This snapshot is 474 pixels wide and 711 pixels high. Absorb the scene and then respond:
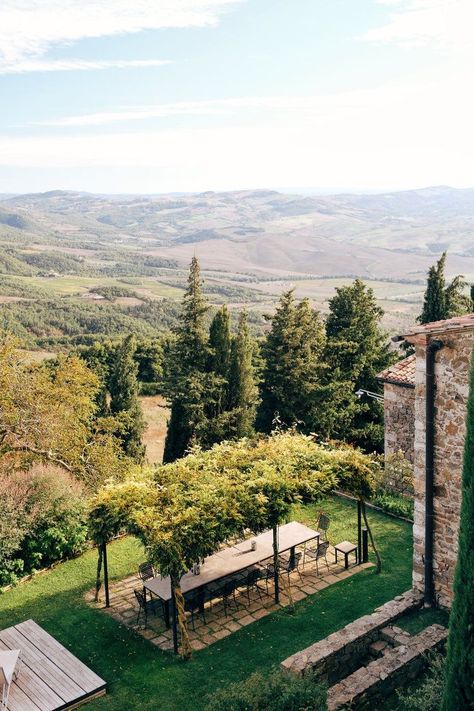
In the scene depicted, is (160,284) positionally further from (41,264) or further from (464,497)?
(464,497)

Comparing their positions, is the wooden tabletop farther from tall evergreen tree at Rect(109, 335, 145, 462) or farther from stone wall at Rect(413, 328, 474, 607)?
tall evergreen tree at Rect(109, 335, 145, 462)

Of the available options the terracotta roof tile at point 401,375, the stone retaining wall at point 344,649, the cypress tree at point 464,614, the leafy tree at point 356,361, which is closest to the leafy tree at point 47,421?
the terracotta roof tile at point 401,375

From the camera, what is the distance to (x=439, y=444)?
12320 millimetres

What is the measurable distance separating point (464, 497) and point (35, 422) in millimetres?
13294

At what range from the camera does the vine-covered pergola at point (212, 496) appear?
11445 millimetres

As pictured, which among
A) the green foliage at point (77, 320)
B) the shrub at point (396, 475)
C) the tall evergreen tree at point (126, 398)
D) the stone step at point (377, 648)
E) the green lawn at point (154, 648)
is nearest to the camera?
the green lawn at point (154, 648)

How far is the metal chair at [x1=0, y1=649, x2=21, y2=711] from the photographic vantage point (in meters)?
10.2

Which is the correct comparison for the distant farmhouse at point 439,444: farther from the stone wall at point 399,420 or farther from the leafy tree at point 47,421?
the leafy tree at point 47,421

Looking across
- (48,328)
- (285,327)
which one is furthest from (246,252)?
(285,327)

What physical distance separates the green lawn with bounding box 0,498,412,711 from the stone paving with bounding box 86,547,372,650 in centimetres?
22

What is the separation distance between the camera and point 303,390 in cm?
2398

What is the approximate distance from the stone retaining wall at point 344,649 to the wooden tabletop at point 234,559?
259 centimetres

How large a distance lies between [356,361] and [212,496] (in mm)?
16210

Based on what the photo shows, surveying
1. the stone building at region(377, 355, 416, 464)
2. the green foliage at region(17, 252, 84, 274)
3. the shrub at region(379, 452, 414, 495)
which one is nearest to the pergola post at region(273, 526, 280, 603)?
the shrub at region(379, 452, 414, 495)
